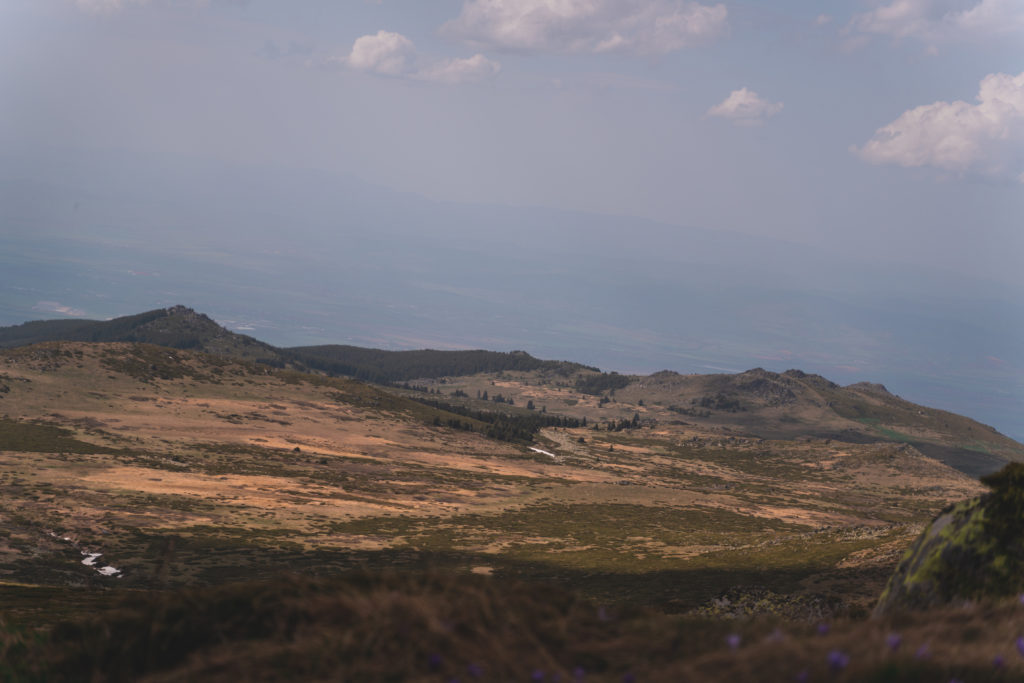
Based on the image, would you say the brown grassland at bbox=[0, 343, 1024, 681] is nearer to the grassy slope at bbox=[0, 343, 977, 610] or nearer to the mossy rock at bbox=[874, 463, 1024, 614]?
the grassy slope at bbox=[0, 343, 977, 610]

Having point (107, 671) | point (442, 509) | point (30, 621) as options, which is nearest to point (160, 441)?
point (442, 509)

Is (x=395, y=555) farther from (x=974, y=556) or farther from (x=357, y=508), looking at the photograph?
(x=974, y=556)

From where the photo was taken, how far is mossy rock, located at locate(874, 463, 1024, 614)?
12320 mm

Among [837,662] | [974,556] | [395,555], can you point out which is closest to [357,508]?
[395,555]

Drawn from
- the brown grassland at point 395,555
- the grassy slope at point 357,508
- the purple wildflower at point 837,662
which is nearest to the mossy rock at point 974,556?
the brown grassland at point 395,555

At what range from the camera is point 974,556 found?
12.8 meters

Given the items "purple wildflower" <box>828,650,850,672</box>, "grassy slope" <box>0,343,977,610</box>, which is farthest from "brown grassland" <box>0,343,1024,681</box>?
"grassy slope" <box>0,343,977,610</box>

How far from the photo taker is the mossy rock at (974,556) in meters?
12.3

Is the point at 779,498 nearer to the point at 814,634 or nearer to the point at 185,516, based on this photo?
the point at 185,516

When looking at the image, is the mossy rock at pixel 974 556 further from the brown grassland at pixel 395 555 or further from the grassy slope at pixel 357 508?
the grassy slope at pixel 357 508

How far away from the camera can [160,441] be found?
468 feet

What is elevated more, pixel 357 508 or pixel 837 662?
pixel 837 662

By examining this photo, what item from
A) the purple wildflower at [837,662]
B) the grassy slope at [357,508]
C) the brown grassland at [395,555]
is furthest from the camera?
the grassy slope at [357,508]

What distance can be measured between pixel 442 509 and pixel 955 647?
107734mm
